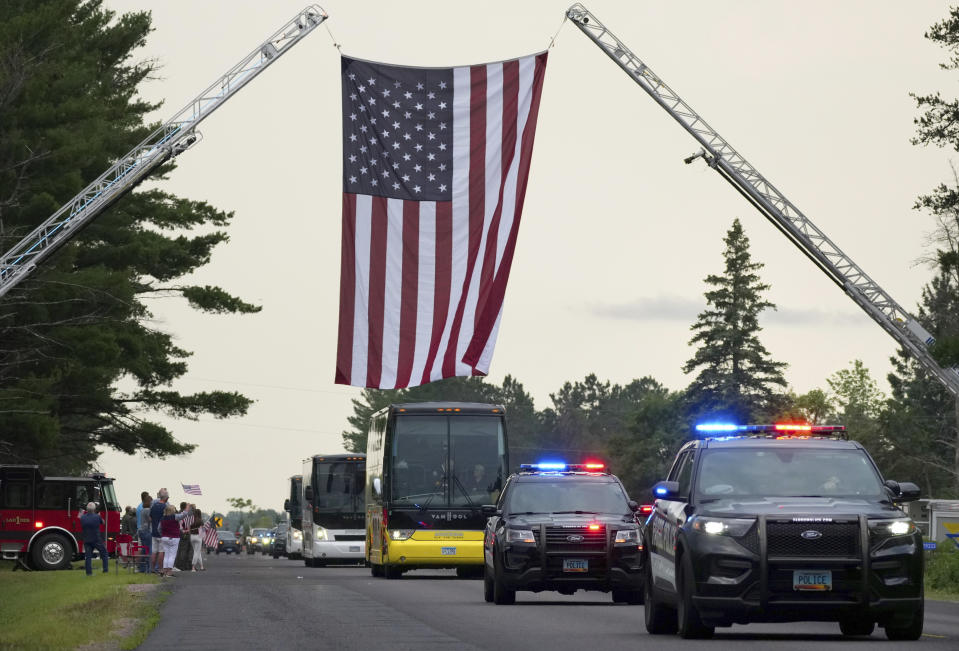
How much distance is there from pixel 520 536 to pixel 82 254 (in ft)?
122

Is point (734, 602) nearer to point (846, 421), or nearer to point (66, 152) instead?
point (66, 152)

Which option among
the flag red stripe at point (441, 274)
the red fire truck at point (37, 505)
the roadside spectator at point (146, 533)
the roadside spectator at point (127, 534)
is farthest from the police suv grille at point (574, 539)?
the red fire truck at point (37, 505)

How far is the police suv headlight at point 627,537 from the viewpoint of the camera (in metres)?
24.1

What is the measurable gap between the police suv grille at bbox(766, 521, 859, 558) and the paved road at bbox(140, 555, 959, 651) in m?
0.84

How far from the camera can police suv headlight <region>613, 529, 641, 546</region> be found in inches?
948

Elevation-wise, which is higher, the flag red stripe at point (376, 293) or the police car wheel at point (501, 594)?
the flag red stripe at point (376, 293)

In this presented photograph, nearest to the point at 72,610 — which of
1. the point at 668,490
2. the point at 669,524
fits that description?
the point at 669,524

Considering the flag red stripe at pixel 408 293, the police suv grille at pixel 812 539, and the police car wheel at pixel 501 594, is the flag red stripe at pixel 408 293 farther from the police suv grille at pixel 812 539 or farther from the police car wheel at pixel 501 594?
the police suv grille at pixel 812 539

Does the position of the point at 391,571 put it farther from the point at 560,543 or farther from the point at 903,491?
the point at 903,491

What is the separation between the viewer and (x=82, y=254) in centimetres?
5825

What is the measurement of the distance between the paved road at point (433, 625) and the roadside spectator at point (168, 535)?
296 inches

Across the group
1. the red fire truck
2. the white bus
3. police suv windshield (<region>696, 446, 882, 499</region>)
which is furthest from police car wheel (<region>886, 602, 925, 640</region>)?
the white bus

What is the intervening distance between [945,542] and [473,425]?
33.3 ft

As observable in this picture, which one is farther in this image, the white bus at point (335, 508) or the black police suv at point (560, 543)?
the white bus at point (335, 508)
